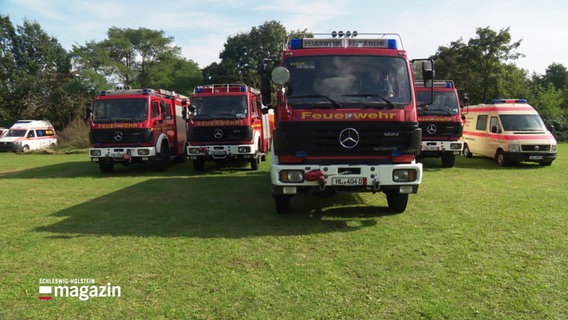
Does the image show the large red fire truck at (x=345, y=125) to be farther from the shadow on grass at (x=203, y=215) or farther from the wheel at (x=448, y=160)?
the wheel at (x=448, y=160)

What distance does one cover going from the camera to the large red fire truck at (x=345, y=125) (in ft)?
19.0

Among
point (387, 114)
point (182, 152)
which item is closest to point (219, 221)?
point (387, 114)

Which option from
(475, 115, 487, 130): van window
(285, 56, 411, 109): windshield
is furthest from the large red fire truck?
(475, 115, 487, 130): van window

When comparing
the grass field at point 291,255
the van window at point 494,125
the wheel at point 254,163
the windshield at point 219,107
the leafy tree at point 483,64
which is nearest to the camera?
the grass field at point 291,255

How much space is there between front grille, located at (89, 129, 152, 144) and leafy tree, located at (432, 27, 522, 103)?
2657 cm

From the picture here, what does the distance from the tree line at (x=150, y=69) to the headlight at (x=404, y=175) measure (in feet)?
92.8

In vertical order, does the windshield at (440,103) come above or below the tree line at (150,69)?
below

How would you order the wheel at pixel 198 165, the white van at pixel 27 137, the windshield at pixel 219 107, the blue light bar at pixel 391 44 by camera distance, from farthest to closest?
the white van at pixel 27 137 → the wheel at pixel 198 165 → the windshield at pixel 219 107 → the blue light bar at pixel 391 44

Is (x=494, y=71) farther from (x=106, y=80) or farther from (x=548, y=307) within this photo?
(x=106, y=80)

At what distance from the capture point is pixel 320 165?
581 centimetres

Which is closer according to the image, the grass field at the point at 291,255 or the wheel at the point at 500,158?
the grass field at the point at 291,255

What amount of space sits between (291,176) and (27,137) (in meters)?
26.0

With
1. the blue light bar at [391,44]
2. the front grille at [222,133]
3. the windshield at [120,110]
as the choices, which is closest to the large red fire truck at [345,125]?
the blue light bar at [391,44]

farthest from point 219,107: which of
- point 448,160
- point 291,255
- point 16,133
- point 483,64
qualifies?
point 483,64
